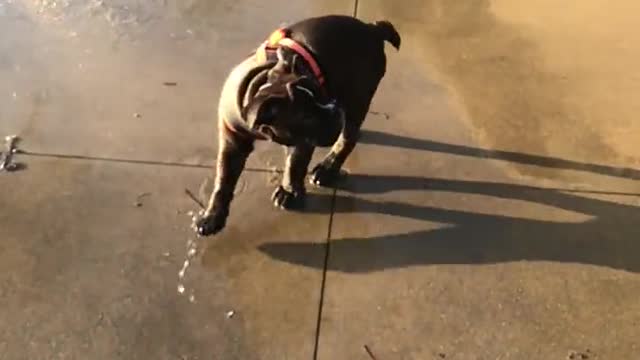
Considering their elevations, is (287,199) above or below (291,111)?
below

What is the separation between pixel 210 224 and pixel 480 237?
974 millimetres

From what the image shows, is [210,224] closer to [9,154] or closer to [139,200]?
[139,200]

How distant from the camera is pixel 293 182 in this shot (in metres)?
3.44

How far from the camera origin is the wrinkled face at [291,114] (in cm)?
281

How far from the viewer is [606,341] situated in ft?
10.1

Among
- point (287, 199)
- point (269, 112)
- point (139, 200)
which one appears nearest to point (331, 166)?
point (287, 199)

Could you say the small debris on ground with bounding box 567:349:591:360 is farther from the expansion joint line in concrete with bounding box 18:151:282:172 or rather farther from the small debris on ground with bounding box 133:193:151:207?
the small debris on ground with bounding box 133:193:151:207

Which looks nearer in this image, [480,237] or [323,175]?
[480,237]

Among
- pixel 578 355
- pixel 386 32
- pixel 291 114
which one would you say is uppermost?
pixel 291 114

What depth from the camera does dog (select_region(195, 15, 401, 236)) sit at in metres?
2.86

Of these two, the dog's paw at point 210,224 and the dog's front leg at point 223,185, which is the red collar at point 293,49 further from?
the dog's paw at point 210,224

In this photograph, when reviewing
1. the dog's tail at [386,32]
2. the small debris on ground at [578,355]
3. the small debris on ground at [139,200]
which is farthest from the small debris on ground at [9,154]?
the small debris on ground at [578,355]

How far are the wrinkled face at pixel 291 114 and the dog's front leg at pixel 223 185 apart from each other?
0.29 meters

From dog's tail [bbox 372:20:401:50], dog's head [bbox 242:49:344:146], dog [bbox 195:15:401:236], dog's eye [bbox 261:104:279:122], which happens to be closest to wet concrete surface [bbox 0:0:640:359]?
dog [bbox 195:15:401:236]
